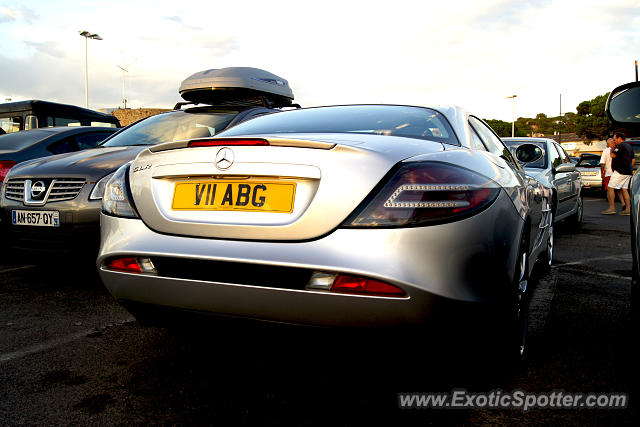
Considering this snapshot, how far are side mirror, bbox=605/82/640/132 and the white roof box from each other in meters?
5.76

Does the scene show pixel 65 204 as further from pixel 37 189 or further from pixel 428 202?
pixel 428 202

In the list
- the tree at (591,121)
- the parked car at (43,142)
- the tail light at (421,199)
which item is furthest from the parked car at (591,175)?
the tree at (591,121)

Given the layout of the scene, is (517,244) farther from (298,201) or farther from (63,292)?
(63,292)

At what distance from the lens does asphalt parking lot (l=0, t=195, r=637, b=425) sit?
1.97 meters

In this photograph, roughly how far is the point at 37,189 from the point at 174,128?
5.27 ft

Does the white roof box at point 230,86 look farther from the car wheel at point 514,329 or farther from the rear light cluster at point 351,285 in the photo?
the rear light cluster at point 351,285

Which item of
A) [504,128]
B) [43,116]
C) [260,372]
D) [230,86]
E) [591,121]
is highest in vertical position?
[504,128]

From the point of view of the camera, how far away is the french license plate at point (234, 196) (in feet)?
6.15

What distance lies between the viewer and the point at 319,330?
5.97 feet

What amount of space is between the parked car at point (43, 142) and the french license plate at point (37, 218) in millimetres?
1491

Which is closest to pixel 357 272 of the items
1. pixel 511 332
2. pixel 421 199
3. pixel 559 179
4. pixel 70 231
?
pixel 421 199

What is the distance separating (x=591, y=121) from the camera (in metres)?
61.3

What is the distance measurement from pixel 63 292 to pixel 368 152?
2.94 meters

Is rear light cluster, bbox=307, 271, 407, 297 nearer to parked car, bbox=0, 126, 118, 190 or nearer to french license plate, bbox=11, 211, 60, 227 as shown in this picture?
french license plate, bbox=11, 211, 60, 227
